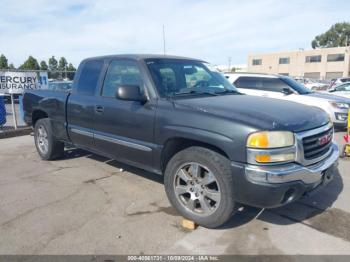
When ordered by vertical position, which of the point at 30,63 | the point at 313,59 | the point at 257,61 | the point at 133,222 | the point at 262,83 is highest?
the point at 257,61

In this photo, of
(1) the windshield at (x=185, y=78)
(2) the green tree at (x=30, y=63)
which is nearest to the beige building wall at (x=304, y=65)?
(2) the green tree at (x=30, y=63)

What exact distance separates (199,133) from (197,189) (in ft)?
2.10

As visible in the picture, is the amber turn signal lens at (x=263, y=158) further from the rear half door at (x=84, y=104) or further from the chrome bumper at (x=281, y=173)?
the rear half door at (x=84, y=104)

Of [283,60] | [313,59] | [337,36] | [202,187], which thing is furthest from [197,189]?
[337,36]

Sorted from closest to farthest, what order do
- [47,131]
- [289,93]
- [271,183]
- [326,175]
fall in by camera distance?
1. [271,183]
2. [326,175]
3. [47,131]
4. [289,93]

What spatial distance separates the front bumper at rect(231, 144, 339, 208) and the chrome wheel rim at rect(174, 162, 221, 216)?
0.98ft

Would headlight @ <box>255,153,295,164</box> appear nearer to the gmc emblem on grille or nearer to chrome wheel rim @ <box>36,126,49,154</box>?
the gmc emblem on grille

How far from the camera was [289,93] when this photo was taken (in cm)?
932

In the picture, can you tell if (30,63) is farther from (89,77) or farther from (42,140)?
(89,77)

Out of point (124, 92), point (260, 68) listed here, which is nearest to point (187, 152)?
point (124, 92)

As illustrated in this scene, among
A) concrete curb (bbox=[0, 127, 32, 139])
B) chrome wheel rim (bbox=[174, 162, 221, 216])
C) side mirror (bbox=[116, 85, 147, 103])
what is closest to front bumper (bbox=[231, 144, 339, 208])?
chrome wheel rim (bbox=[174, 162, 221, 216])

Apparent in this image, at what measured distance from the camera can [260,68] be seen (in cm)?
7419

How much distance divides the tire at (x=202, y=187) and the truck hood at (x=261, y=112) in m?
0.44

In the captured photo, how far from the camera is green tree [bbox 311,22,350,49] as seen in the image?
286 ft
